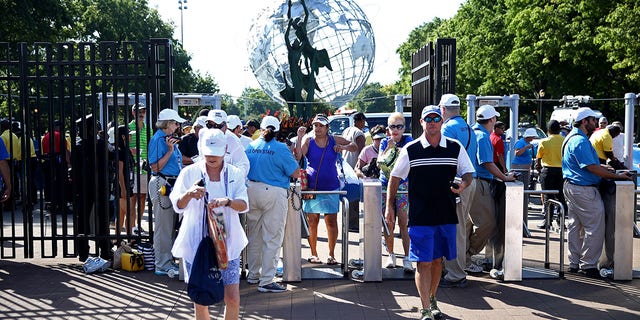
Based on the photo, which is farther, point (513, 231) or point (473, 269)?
point (473, 269)

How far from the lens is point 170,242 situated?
9.39 meters

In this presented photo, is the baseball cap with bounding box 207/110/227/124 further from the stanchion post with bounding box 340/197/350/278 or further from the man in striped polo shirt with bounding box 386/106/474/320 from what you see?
the man in striped polo shirt with bounding box 386/106/474/320

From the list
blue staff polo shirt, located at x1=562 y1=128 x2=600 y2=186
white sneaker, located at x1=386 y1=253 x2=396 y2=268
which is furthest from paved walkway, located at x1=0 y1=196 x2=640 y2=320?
blue staff polo shirt, located at x1=562 y1=128 x2=600 y2=186

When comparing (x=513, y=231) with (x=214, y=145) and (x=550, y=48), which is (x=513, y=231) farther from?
(x=550, y=48)

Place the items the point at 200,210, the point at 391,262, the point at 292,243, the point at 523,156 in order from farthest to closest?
1. the point at 523,156
2. the point at 391,262
3. the point at 292,243
4. the point at 200,210

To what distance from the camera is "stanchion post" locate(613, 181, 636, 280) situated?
8812 mm

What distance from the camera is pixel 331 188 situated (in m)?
10.0

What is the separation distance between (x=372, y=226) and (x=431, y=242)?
1.79 metres

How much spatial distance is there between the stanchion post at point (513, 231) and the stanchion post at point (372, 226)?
56.0 inches

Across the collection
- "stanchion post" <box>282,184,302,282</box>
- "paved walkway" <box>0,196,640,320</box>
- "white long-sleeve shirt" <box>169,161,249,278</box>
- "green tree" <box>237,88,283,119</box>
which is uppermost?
"green tree" <box>237,88,283,119</box>

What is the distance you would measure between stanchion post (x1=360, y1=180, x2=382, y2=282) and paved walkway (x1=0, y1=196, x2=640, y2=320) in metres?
0.27

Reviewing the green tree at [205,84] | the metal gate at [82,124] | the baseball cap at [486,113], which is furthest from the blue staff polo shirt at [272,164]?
the green tree at [205,84]

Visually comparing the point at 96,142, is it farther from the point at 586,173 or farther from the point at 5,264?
the point at 586,173

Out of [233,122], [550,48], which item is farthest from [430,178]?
[550,48]
